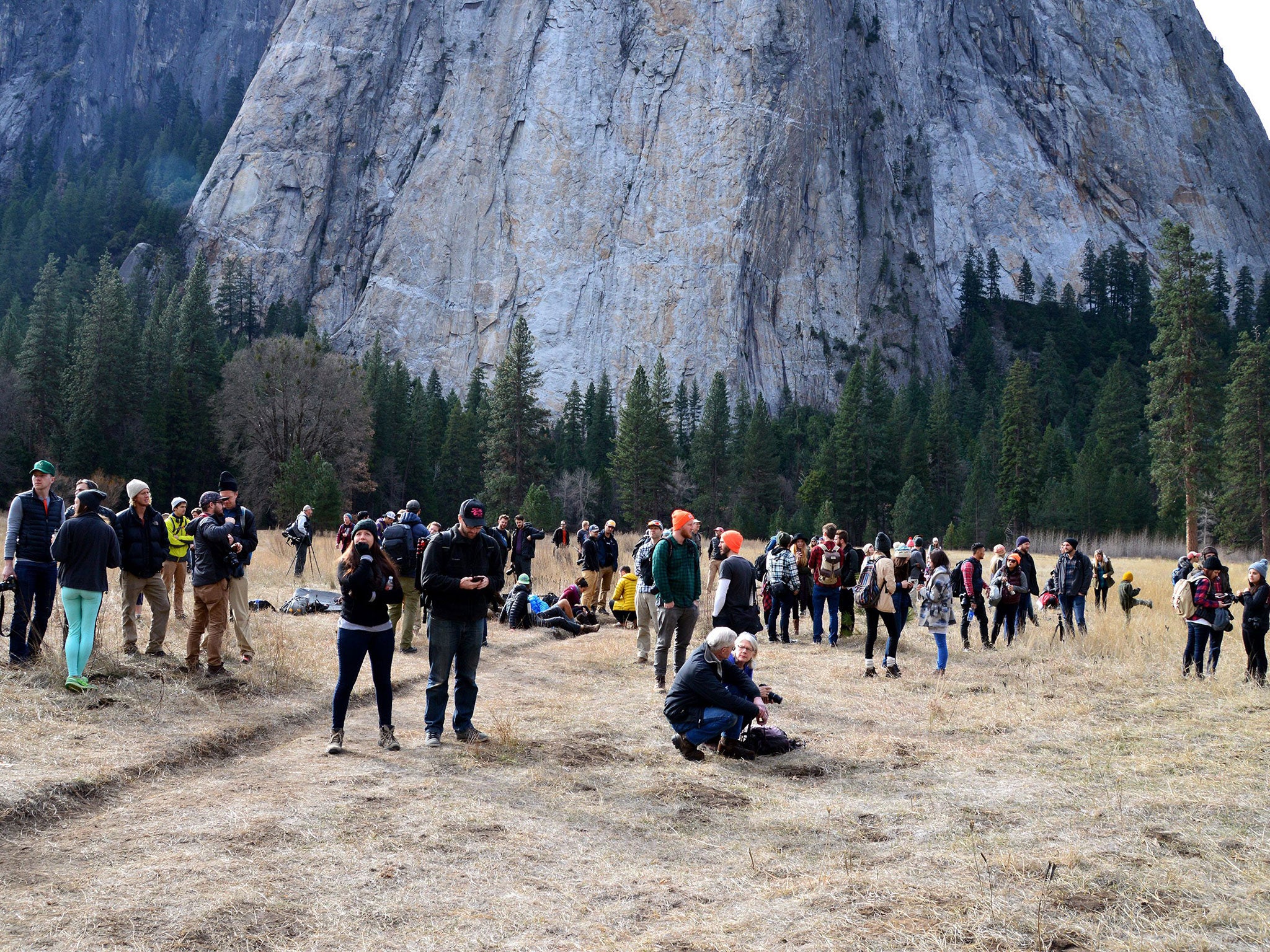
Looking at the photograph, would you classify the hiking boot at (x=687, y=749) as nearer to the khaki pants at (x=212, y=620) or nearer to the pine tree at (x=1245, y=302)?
the khaki pants at (x=212, y=620)

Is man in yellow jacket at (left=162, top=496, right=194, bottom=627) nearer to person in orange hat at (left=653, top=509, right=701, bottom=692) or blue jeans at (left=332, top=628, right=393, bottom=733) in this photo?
blue jeans at (left=332, top=628, right=393, bottom=733)

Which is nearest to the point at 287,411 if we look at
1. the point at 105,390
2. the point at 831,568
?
the point at 105,390

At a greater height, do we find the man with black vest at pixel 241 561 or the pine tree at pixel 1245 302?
the pine tree at pixel 1245 302

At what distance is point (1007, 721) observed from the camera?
9.48 metres

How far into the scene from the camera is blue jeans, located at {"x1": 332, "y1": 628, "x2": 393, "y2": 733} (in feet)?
24.6

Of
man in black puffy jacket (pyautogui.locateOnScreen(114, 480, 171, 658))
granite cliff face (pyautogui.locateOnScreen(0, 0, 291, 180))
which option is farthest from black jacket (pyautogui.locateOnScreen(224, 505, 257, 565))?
granite cliff face (pyautogui.locateOnScreen(0, 0, 291, 180))

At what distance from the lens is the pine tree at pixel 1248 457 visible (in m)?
43.3

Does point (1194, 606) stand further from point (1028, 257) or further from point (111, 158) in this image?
point (111, 158)

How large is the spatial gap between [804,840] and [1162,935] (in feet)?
6.71

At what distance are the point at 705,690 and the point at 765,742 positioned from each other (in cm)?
68

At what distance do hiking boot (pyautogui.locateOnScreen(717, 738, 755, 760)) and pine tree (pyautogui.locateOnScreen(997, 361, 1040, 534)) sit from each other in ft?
198

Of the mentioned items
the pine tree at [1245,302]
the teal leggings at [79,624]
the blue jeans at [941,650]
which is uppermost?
the pine tree at [1245,302]

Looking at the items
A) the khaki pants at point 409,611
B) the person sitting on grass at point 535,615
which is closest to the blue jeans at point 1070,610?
the person sitting on grass at point 535,615

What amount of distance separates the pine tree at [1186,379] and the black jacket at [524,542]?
2957cm
